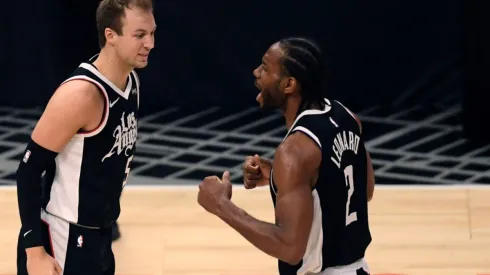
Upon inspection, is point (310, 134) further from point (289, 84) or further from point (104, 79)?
point (104, 79)

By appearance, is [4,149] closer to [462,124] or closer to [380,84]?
[380,84]

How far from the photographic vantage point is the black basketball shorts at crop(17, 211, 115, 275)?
4355 mm

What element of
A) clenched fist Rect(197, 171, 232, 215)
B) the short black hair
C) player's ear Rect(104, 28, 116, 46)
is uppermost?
player's ear Rect(104, 28, 116, 46)

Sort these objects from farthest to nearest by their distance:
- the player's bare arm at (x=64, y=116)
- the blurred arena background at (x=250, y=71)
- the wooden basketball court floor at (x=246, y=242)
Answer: the blurred arena background at (x=250, y=71), the wooden basketball court floor at (x=246, y=242), the player's bare arm at (x=64, y=116)

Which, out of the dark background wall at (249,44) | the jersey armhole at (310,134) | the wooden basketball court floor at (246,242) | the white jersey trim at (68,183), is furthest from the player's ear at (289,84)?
the dark background wall at (249,44)

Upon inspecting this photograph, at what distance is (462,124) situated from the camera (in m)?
8.12

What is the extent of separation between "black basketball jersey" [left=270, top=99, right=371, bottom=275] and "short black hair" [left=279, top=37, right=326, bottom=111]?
9cm

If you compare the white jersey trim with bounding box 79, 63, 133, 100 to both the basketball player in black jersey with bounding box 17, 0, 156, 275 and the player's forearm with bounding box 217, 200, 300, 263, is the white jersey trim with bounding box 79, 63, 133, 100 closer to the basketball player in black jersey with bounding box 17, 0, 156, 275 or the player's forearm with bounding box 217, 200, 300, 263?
the basketball player in black jersey with bounding box 17, 0, 156, 275

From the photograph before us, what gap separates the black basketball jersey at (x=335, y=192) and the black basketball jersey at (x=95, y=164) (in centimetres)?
76

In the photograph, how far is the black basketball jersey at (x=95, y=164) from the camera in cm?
421

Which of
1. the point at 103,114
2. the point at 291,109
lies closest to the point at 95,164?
the point at 103,114

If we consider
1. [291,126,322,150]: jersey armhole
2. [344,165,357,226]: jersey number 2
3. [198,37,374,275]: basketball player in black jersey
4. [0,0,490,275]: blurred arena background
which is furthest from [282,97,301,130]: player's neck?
[0,0,490,275]: blurred arena background

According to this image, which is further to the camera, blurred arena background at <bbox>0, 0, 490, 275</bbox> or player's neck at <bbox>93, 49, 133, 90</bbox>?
blurred arena background at <bbox>0, 0, 490, 275</bbox>

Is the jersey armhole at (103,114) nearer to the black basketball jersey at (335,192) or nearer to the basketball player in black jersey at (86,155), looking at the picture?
the basketball player in black jersey at (86,155)
